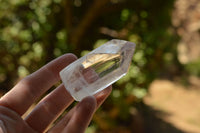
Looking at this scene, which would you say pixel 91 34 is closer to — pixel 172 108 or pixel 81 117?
pixel 81 117

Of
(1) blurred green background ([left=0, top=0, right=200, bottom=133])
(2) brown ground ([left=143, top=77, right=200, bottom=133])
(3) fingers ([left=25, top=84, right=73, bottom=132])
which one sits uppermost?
(3) fingers ([left=25, top=84, right=73, bottom=132])

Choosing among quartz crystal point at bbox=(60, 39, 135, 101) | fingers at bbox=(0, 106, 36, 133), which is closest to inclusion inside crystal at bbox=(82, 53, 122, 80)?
quartz crystal point at bbox=(60, 39, 135, 101)

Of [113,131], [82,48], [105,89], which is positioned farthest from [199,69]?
[105,89]

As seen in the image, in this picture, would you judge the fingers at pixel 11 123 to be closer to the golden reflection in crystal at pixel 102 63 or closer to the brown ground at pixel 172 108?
the golden reflection in crystal at pixel 102 63

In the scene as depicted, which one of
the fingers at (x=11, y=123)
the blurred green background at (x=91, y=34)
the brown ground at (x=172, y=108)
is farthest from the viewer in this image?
the brown ground at (x=172, y=108)

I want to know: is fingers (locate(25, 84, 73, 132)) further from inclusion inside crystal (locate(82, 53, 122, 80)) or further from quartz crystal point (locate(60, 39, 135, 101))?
inclusion inside crystal (locate(82, 53, 122, 80))

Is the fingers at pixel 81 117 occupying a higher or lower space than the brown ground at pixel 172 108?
higher

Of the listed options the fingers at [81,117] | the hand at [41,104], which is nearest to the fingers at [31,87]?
the hand at [41,104]
